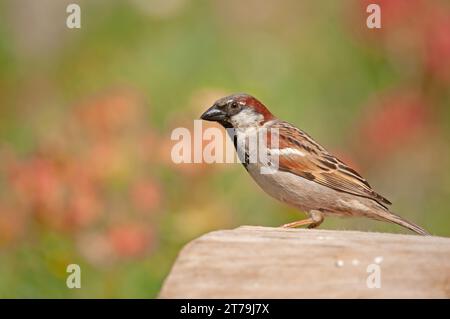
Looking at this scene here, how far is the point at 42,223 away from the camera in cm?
382

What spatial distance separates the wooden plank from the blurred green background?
1362 millimetres

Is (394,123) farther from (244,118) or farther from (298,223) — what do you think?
(298,223)

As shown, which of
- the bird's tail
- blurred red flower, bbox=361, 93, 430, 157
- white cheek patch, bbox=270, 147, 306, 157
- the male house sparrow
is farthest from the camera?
blurred red flower, bbox=361, 93, 430, 157

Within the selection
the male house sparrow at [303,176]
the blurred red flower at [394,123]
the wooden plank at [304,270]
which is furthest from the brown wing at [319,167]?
the wooden plank at [304,270]

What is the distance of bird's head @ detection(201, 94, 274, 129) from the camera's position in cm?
402

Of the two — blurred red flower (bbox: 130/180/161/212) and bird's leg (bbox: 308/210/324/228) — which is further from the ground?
blurred red flower (bbox: 130/180/161/212)

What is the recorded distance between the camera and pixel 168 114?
17.2 ft

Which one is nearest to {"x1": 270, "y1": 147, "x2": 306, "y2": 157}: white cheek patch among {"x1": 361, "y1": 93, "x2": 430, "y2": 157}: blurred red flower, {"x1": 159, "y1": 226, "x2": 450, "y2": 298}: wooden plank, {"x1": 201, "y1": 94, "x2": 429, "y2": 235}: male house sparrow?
{"x1": 201, "y1": 94, "x2": 429, "y2": 235}: male house sparrow

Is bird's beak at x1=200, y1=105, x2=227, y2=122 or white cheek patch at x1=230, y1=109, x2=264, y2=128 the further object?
white cheek patch at x1=230, y1=109, x2=264, y2=128

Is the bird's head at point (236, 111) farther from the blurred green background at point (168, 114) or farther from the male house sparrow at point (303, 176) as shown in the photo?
the blurred green background at point (168, 114)

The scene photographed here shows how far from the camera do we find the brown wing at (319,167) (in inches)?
156

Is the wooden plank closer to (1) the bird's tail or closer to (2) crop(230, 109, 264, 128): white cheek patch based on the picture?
(1) the bird's tail

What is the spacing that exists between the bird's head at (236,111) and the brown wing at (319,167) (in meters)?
0.15
